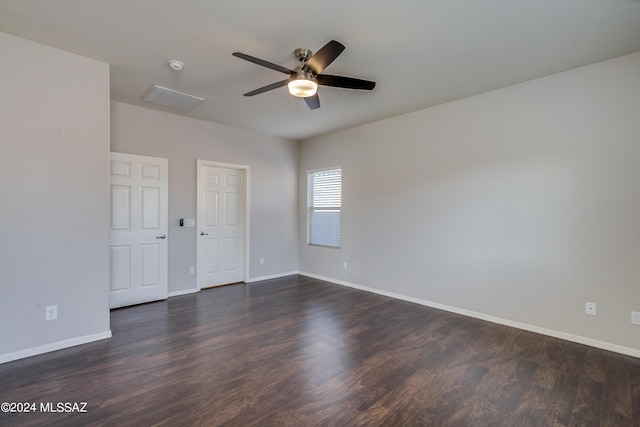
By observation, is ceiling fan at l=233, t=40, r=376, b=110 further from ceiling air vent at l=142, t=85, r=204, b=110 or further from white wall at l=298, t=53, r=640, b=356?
white wall at l=298, t=53, r=640, b=356

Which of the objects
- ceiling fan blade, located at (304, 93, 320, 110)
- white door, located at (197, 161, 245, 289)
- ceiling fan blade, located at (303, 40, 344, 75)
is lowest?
white door, located at (197, 161, 245, 289)

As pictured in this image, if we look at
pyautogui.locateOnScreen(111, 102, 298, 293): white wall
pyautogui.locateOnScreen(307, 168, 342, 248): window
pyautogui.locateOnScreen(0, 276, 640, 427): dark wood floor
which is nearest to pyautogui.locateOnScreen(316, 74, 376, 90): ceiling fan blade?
pyautogui.locateOnScreen(0, 276, 640, 427): dark wood floor

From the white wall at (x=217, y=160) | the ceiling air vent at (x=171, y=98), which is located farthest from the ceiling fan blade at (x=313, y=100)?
the white wall at (x=217, y=160)

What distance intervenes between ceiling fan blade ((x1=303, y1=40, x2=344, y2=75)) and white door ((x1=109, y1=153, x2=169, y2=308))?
115 inches

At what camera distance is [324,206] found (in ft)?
18.4

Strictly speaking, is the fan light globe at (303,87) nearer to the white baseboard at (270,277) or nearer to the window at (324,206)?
the window at (324,206)

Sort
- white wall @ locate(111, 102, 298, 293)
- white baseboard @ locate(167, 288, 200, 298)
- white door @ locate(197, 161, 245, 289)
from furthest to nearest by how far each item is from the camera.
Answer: white door @ locate(197, 161, 245, 289) < white baseboard @ locate(167, 288, 200, 298) < white wall @ locate(111, 102, 298, 293)

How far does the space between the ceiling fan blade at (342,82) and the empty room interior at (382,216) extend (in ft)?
0.09

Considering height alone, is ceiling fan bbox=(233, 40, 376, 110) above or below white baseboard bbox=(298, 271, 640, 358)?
above

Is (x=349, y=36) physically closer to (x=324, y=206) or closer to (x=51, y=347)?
(x=324, y=206)

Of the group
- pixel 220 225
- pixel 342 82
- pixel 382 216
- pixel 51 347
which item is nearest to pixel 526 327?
pixel 382 216

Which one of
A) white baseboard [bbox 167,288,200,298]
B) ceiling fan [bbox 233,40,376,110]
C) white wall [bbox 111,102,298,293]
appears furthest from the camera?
white baseboard [bbox 167,288,200,298]

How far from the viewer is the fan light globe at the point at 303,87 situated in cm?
244

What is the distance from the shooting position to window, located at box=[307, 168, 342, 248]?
212 inches
